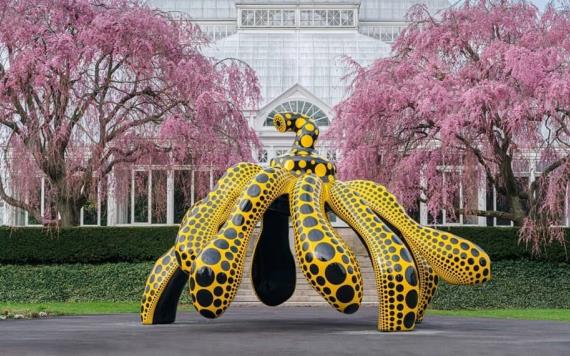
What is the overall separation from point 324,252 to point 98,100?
13.2 meters

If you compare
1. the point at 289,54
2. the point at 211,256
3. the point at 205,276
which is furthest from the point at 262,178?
the point at 289,54

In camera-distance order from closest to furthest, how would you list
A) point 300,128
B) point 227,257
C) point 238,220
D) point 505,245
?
point 227,257 < point 238,220 < point 300,128 < point 505,245

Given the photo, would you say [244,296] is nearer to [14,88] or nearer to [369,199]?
[14,88]

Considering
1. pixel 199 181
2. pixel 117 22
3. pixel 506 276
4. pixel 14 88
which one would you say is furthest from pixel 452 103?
pixel 14 88

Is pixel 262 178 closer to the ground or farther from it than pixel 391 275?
Result: farther from it

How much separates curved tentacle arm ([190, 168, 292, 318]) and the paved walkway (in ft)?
1.57

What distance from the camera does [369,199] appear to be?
42.1 ft

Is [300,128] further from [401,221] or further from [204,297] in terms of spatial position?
[204,297]

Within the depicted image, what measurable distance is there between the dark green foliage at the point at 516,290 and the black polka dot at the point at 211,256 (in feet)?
35.5

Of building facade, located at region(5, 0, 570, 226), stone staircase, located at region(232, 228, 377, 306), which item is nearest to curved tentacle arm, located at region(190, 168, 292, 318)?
stone staircase, located at region(232, 228, 377, 306)

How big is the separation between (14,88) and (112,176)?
333cm

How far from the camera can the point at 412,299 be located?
1146 cm

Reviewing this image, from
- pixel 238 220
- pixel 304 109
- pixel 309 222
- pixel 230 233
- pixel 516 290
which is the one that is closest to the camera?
pixel 230 233

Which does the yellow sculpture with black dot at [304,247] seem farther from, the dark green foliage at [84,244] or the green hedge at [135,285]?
the dark green foliage at [84,244]
